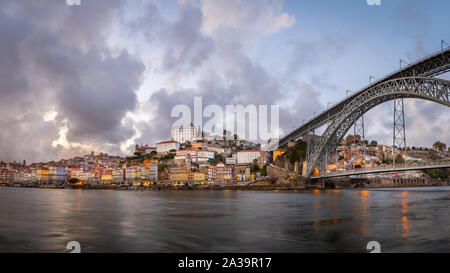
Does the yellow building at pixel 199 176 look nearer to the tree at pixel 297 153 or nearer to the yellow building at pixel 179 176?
the yellow building at pixel 179 176

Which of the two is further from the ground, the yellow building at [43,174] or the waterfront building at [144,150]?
the waterfront building at [144,150]

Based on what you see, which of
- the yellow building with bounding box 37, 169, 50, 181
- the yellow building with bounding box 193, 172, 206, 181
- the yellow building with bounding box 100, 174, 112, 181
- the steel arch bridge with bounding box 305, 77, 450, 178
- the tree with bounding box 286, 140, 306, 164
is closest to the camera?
the steel arch bridge with bounding box 305, 77, 450, 178

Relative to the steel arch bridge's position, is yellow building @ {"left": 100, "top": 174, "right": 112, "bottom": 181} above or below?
below

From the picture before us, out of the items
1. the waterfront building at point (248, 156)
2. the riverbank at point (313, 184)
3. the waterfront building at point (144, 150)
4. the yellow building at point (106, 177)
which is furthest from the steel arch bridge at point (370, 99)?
the waterfront building at point (144, 150)

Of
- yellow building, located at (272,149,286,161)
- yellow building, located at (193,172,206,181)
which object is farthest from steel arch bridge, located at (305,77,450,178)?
yellow building, located at (193,172,206,181)

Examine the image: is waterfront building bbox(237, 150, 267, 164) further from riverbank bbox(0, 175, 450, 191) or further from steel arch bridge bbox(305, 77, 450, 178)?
steel arch bridge bbox(305, 77, 450, 178)

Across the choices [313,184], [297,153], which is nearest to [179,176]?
[297,153]
